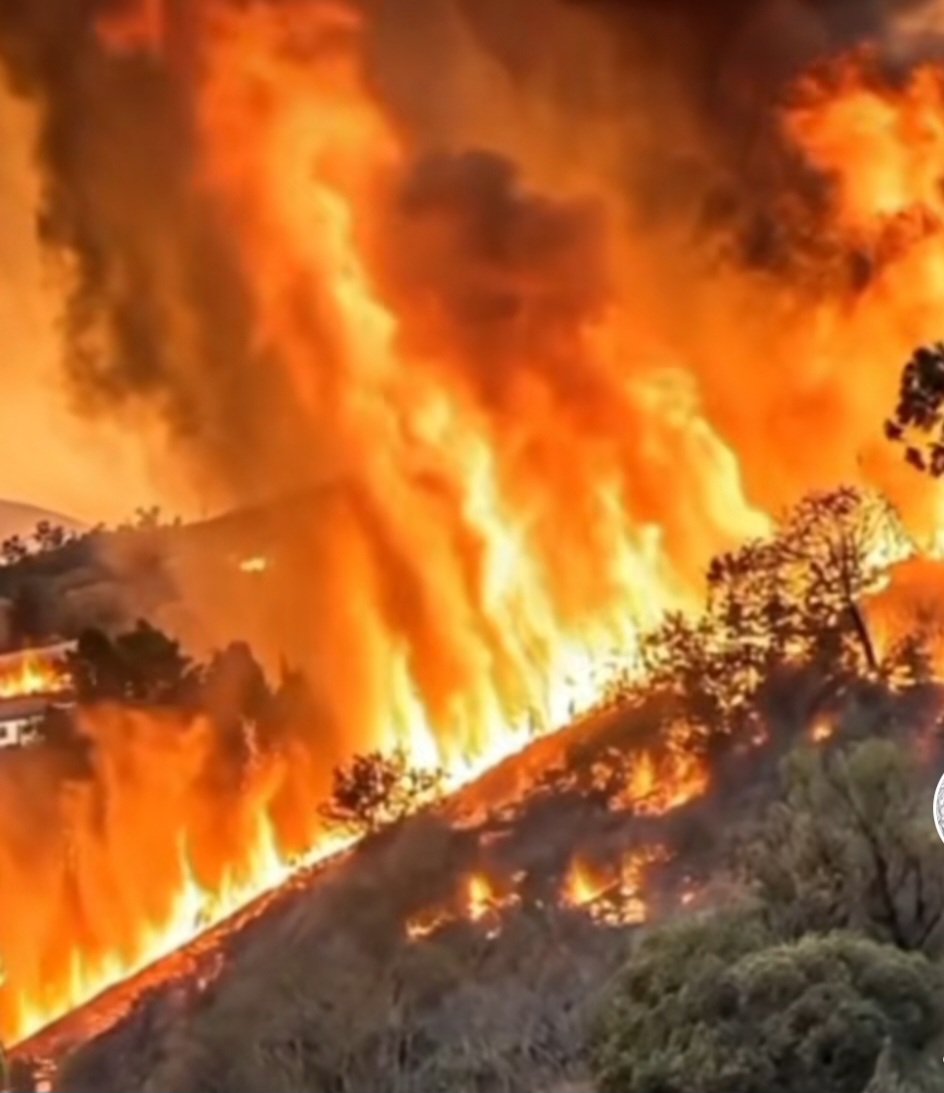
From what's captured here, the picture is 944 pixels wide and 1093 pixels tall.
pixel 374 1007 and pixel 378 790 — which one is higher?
pixel 378 790

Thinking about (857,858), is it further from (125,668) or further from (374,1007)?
(125,668)

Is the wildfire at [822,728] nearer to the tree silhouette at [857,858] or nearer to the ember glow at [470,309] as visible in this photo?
the tree silhouette at [857,858]

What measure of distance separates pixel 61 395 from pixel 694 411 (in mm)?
2247

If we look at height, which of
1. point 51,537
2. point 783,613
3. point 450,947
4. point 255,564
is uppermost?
point 51,537

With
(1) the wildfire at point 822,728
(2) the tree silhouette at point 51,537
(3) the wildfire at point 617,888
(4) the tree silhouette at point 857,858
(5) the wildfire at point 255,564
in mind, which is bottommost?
(4) the tree silhouette at point 857,858

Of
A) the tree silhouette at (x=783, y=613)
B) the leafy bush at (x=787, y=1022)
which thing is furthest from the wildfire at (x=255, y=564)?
the leafy bush at (x=787, y=1022)

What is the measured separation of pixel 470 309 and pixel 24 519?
1.75 meters

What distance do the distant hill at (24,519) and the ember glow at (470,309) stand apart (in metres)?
0.42

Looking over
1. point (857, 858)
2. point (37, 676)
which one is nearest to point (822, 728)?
point (857, 858)

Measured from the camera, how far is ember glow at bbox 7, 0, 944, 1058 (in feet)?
25.8

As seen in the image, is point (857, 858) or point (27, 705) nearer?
point (857, 858)

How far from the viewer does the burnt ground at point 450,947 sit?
7.37 metres

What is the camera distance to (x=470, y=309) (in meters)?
8.02

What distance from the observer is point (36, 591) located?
780 centimetres
